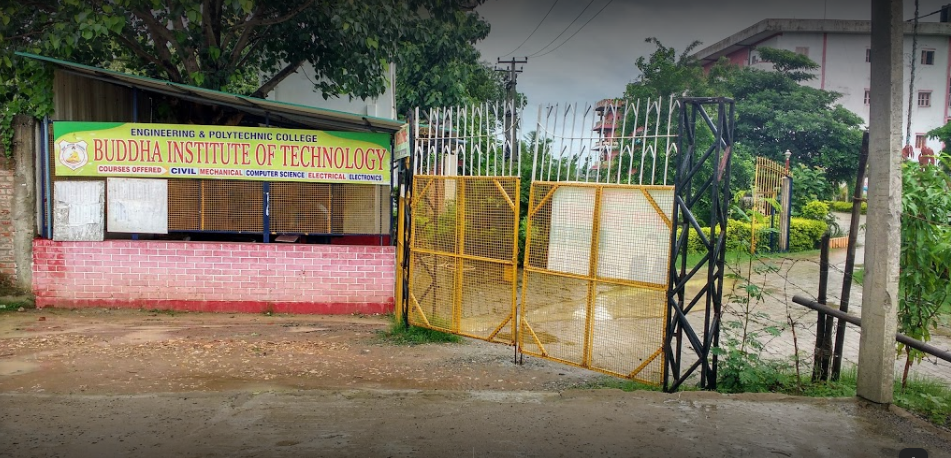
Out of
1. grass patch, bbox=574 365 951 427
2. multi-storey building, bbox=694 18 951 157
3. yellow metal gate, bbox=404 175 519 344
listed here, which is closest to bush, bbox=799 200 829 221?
multi-storey building, bbox=694 18 951 157

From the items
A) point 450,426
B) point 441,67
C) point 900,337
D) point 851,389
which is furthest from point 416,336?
point 441,67

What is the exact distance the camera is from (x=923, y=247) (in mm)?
5387

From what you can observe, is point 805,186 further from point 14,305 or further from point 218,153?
point 14,305

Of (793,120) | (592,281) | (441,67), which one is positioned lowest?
(592,281)

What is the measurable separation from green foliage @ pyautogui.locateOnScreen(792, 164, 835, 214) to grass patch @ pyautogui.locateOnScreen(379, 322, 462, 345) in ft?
48.2

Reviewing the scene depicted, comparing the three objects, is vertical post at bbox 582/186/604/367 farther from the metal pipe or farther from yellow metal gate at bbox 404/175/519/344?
the metal pipe

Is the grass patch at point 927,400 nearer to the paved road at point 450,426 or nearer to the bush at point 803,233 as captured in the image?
A: the paved road at point 450,426

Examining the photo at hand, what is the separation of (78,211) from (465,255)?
5859mm

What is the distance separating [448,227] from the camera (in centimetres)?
746

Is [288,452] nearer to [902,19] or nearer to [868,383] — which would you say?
[868,383]

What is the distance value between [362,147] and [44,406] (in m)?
5.24

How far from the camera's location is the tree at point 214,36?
30.4 feet

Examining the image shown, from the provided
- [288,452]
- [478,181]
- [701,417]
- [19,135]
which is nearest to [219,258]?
[19,135]

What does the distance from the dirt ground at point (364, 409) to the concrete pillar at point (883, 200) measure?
0.50 m
